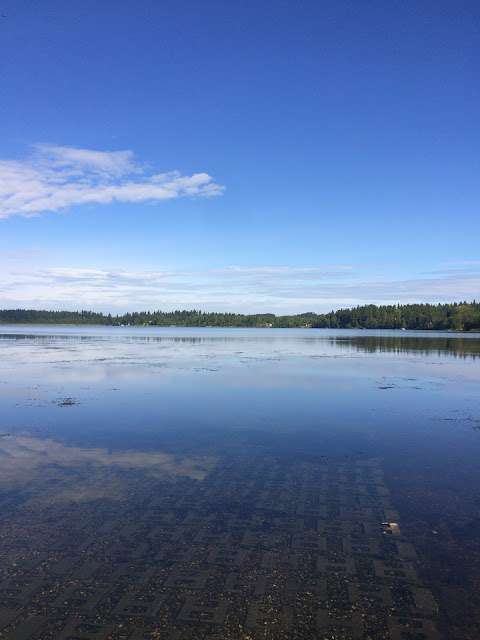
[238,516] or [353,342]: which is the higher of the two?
[353,342]

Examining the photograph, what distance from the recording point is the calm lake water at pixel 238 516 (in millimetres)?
4750

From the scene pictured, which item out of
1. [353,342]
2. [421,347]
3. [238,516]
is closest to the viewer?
[238,516]

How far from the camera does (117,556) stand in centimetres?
581

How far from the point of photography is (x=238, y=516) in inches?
275

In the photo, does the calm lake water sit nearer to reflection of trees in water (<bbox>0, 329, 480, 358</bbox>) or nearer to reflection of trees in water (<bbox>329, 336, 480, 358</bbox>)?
reflection of trees in water (<bbox>329, 336, 480, 358</bbox>)

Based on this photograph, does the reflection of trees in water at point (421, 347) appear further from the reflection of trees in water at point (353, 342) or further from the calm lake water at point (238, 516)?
the calm lake water at point (238, 516)

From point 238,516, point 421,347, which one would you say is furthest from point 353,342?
point 238,516

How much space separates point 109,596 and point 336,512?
138 inches

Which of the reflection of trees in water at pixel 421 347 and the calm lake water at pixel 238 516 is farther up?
the reflection of trees in water at pixel 421 347

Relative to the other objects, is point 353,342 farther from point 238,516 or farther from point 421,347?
point 238,516

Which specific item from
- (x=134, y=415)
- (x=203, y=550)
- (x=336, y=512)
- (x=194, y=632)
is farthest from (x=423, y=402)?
(x=194, y=632)

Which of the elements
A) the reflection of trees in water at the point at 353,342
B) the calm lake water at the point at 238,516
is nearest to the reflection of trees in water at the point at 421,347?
the reflection of trees in water at the point at 353,342

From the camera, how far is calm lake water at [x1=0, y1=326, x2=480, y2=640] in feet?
15.6

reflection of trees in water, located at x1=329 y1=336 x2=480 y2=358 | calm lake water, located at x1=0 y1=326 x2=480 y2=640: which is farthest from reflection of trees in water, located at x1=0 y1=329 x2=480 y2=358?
calm lake water, located at x1=0 y1=326 x2=480 y2=640
